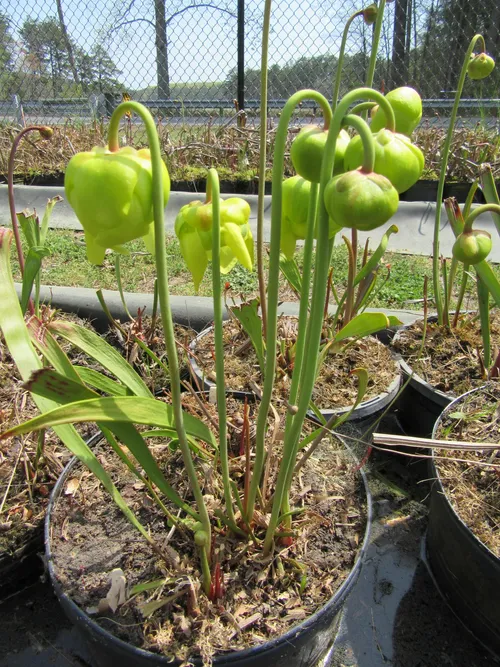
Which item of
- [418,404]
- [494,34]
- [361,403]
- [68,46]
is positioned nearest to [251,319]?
[361,403]

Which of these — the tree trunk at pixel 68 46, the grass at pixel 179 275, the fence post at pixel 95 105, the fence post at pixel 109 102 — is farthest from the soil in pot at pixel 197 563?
the tree trunk at pixel 68 46

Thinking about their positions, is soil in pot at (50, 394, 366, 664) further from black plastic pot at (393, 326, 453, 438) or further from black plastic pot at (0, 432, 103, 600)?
black plastic pot at (393, 326, 453, 438)

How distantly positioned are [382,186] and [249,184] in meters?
2.91

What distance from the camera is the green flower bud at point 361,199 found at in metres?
0.38

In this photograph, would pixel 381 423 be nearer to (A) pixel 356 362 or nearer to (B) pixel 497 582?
(A) pixel 356 362

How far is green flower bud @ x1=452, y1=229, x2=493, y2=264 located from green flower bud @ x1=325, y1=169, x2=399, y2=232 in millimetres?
520

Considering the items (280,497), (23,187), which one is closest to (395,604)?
(280,497)

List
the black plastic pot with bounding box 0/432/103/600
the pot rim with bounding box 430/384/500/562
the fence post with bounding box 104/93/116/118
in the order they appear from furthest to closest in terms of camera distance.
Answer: the fence post with bounding box 104/93/116/118, the black plastic pot with bounding box 0/432/103/600, the pot rim with bounding box 430/384/500/562

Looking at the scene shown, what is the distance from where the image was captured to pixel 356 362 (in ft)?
4.25

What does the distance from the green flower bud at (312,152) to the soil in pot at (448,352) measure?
32.9 inches

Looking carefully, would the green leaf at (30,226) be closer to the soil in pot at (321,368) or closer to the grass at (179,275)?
the soil in pot at (321,368)

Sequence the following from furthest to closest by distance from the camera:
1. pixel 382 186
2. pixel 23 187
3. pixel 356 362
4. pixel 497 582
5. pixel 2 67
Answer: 1. pixel 2 67
2. pixel 23 187
3. pixel 356 362
4. pixel 497 582
5. pixel 382 186

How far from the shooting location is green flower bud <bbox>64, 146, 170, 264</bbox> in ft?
1.39

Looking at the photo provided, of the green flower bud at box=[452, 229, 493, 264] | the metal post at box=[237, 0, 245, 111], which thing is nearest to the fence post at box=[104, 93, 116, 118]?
the metal post at box=[237, 0, 245, 111]
